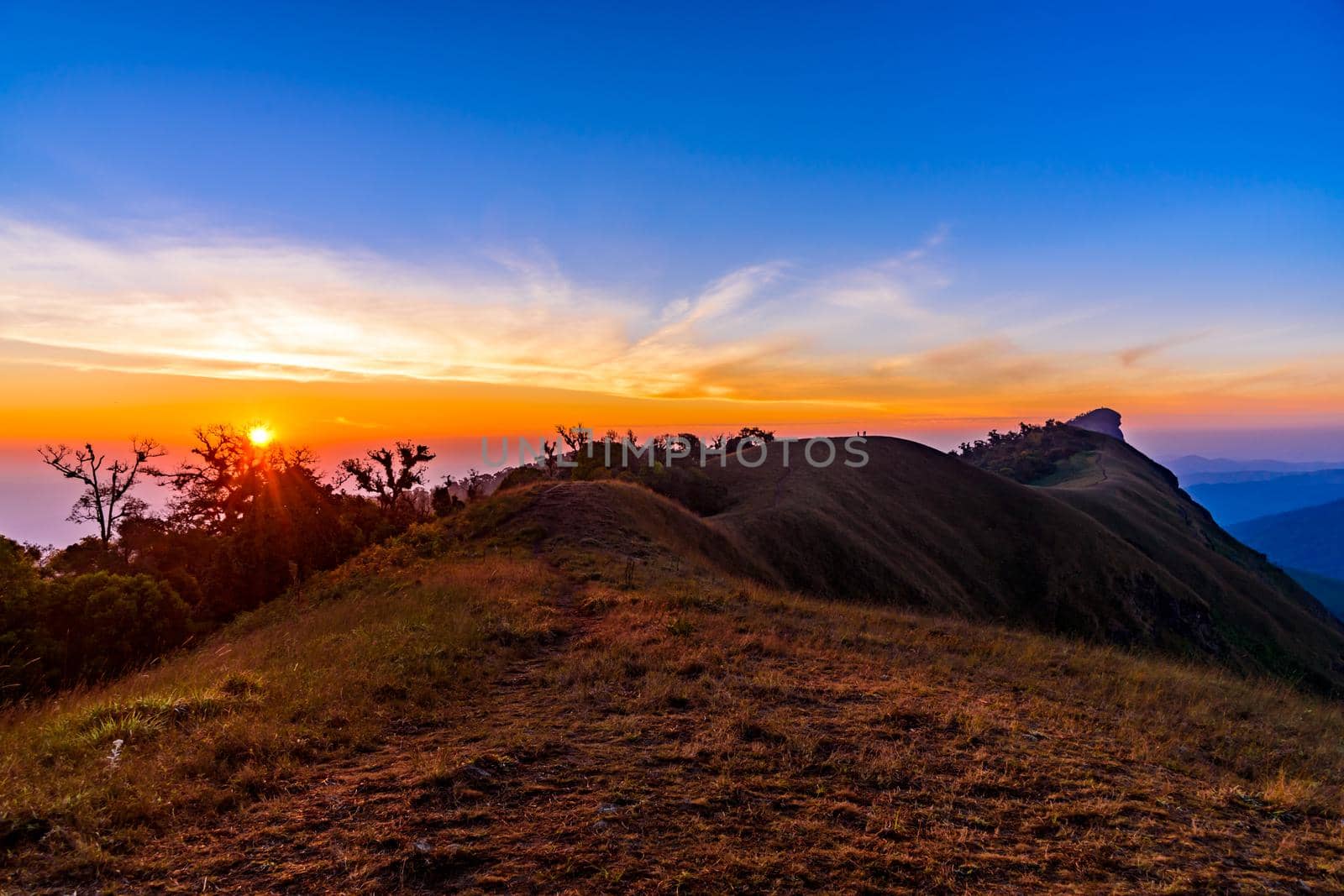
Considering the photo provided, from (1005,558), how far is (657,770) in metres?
49.7

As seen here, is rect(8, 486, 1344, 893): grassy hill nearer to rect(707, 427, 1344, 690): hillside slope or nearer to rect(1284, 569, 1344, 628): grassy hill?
rect(707, 427, 1344, 690): hillside slope

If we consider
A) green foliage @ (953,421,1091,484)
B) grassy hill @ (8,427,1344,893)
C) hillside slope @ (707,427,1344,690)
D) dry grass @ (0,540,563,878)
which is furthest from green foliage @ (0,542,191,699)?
green foliage @ (953,421,1091,484)

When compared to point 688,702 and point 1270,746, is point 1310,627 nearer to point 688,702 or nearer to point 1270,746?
point 1270,746

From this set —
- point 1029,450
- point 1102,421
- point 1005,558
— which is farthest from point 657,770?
point 1102,421

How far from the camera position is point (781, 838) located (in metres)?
5.29

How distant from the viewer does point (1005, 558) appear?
4803cm

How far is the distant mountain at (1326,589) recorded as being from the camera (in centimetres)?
14975

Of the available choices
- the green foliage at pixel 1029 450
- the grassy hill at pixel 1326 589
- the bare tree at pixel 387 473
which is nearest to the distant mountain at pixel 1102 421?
the grassy hill at pixel 1326 589

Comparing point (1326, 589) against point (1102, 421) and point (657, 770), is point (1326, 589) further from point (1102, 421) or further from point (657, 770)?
point (657, 770)

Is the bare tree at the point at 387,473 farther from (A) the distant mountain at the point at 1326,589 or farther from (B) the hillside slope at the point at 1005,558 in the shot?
(A) the distant mountain at the point at 1326,589

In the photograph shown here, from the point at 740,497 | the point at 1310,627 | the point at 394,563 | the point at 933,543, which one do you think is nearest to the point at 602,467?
the point at 740,497

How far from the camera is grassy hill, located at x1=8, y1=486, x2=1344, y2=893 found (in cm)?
489

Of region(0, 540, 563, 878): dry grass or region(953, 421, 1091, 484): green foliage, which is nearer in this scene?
region(0, 540, 563, 878): dry grass

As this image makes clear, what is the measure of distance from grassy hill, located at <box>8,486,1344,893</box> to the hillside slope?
2038cm
